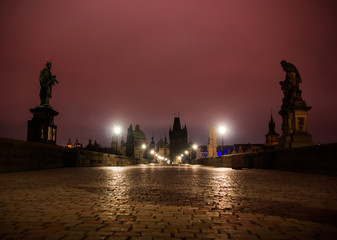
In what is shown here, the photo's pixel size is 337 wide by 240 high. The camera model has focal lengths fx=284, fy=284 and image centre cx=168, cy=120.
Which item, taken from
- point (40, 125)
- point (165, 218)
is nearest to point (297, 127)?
point (40, 125)

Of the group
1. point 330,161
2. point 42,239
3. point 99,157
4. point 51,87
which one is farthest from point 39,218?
point 99,157

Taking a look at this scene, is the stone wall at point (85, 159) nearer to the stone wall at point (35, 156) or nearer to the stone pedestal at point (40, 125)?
the stone wall at point (35, 156)

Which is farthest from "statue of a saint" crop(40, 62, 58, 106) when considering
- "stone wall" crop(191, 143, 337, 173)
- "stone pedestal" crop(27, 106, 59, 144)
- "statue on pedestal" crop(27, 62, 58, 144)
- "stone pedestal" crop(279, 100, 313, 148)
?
"stone pedestal" crop(279, 100, 313, 148)

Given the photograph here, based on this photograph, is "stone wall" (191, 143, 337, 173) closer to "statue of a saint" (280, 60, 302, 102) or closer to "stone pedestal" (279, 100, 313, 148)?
"stone pedestal" (279, 100, 313, 148)

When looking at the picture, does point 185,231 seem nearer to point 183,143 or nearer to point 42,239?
point 42,239

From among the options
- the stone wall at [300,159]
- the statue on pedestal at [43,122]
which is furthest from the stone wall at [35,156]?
the stone wall at [300,159]

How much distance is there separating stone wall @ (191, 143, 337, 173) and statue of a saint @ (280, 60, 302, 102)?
153 inches

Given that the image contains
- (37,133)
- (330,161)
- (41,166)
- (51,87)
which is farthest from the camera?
(51,87)

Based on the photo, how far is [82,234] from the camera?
2756 millimetres

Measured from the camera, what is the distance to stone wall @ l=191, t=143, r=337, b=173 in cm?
1157

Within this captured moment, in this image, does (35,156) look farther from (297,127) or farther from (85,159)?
(297,127)

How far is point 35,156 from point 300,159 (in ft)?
42.1

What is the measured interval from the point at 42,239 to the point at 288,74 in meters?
19.2

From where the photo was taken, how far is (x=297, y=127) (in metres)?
→ 17.9
